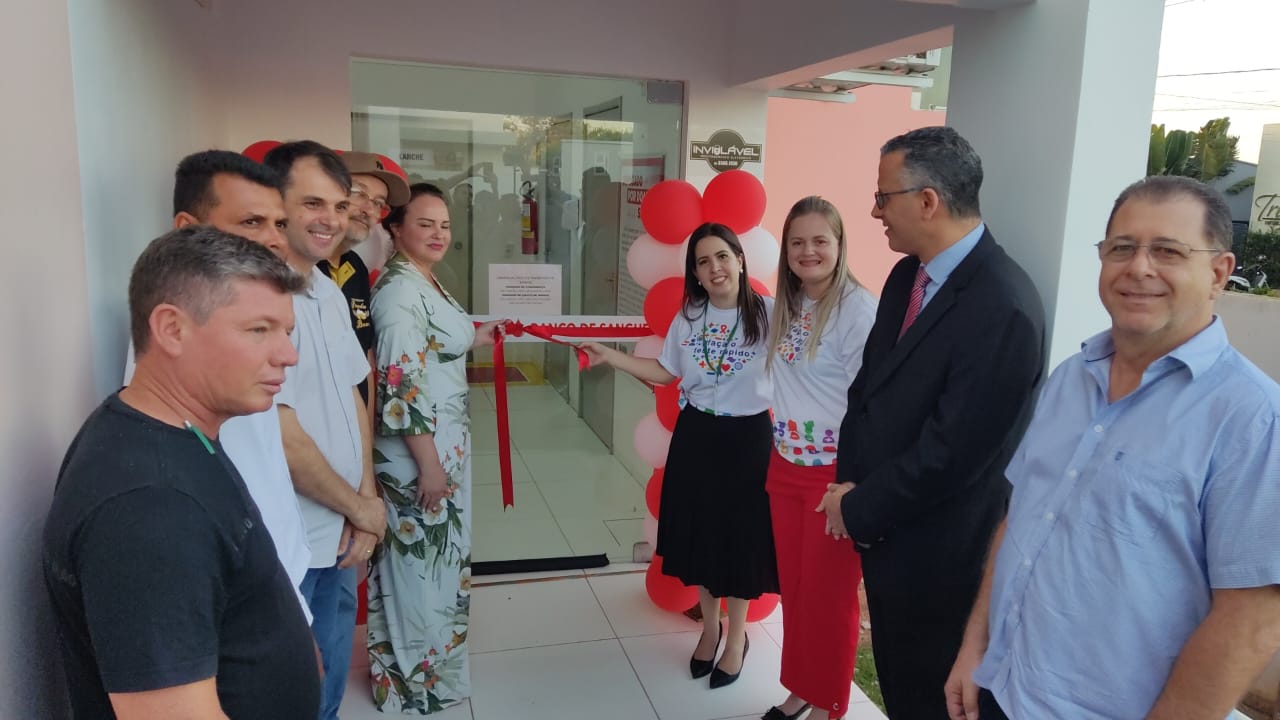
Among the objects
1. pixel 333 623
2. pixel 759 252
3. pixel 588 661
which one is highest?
pixel 759 252

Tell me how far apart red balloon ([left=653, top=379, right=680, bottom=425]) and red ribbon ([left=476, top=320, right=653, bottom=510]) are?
1.22 feet

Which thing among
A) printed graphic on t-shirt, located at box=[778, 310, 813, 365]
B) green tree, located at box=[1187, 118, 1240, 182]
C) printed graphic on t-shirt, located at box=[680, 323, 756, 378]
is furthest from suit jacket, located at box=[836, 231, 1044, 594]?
green tree, located at box=[1187, 118, 1240, 182]

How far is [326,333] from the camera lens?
77.7 inches

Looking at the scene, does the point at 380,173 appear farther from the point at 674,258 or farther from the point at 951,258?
the point at 951,258

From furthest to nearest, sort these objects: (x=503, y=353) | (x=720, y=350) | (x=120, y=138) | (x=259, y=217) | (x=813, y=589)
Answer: (x=503, y=353)
(x=720, y=350)
(x=813, y=589)
(x=120, y=138)
(x=259, y=217)

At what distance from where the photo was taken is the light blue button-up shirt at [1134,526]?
1.16 m

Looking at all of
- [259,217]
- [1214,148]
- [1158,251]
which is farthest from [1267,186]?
[259,217]

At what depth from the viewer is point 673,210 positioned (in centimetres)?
318

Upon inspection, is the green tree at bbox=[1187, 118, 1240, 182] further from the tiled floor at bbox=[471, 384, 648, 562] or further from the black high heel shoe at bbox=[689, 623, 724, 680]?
the black high heel shoe at bbox=[689, 623, 724, 680]

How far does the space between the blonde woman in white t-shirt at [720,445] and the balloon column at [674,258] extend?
21 centimetres

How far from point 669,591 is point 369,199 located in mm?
2005

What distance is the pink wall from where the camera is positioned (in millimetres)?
5941

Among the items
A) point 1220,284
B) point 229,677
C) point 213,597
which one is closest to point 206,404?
point 213,597

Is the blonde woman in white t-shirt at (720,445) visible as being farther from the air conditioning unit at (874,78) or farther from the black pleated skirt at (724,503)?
the air conditioning unit at (874,78)
